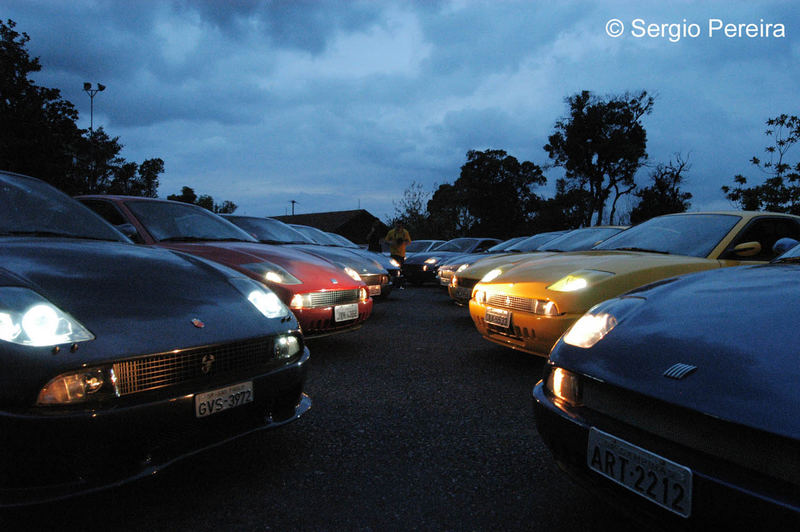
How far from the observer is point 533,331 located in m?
3.30

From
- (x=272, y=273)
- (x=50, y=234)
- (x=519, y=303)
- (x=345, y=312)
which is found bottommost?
(x=345, y=312)

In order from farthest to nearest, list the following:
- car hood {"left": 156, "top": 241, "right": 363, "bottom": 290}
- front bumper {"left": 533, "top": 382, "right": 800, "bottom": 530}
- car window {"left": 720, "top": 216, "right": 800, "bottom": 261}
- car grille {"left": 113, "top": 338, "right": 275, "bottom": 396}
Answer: car hood {"left": 156, "top": 241, "right": 363, "bottom": 290}
car window {"left": 720, "top": 216, "right": 800, "bottom": 261}
car grille {"left": 113, "top": 338, "right": 275, "bottom": 396}
front bumper {"left": 533, "top": 382, "right": 800, "bottom": 530}

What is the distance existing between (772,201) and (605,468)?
1894 centimetres

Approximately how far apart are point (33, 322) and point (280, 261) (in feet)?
8.21

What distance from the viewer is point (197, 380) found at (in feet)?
5.58

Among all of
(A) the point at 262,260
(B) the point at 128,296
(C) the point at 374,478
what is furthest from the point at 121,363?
(A) the point at 262,260

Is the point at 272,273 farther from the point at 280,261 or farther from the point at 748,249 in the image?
the point at 748,249

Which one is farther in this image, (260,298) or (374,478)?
(260,298)

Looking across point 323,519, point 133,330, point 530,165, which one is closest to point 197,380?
point 133,330

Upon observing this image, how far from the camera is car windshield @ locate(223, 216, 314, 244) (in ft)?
19.8

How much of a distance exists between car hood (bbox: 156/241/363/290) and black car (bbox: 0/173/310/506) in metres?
1.41

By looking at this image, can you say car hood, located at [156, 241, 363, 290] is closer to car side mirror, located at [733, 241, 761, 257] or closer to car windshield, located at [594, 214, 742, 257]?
car windshield, located at [594, 214, 742, 257]

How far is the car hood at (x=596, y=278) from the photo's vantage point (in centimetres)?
319

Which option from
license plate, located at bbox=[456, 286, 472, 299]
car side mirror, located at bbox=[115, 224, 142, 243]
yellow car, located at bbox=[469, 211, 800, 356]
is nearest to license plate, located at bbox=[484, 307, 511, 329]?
yellow car, located at bbox=[469, 211, 800, 356]
